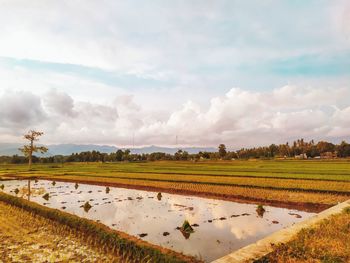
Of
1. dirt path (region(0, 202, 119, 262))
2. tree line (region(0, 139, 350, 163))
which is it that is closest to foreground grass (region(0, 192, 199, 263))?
dirt path (region(0, 202, 119, 262))

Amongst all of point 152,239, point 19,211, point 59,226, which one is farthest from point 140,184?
point 152,239

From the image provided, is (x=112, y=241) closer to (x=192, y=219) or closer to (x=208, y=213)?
(x=192, y=219)

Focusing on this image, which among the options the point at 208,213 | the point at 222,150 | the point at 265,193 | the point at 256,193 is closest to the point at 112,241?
the point at 208,213

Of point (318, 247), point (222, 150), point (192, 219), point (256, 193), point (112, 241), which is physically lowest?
point (192, 219)

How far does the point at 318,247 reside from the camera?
7.93 metres

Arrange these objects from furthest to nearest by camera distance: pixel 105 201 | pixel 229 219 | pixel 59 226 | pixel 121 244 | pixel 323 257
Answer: pixel 105 201 < pixel 229 219 < pixel 59 226 < pixel 121 244 < pixel 323 257

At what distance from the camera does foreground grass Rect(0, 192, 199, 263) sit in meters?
8.63

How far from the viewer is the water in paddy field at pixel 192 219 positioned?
433 inches

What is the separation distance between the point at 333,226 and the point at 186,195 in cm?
1427

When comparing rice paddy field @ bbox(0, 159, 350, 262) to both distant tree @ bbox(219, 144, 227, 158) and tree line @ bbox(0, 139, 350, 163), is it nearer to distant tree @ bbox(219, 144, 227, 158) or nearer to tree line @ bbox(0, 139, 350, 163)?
tree line @ bbox(0, 139, 350, 163)

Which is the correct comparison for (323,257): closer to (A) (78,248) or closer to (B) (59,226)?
(A) (78,248)

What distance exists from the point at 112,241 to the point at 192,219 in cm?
539

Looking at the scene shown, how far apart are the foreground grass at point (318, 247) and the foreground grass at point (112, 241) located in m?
2.54

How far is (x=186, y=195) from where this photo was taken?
922 inches
